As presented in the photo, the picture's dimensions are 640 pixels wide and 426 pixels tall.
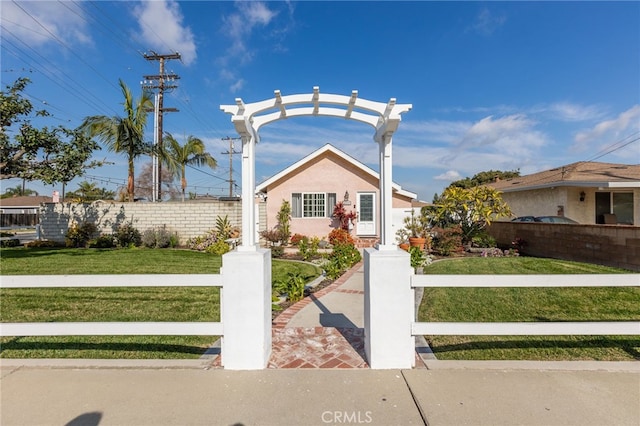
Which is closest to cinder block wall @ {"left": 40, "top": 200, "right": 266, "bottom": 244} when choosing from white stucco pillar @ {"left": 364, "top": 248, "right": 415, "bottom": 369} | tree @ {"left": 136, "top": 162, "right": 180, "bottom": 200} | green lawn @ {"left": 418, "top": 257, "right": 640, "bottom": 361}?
green lawn @ {"left": 418, "top": 257, "right": 640, "bottom": 361}

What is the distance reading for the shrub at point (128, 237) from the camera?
12922 millimetres

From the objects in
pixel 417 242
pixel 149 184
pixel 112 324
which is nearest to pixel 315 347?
pixel 112 324

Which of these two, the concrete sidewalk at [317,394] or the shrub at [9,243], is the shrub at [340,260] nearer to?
the concrete sidewalk at [317,394]

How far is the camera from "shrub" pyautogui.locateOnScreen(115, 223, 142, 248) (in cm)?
1292

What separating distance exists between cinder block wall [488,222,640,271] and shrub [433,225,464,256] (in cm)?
223

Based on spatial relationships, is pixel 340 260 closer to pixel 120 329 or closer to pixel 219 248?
pixel 219 248

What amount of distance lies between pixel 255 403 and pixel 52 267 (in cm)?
883

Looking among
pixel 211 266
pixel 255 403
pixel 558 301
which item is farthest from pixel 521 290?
pixel 211 266

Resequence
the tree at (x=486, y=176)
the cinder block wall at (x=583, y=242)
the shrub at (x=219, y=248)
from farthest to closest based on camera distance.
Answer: the tree at (x=486, y=176), the shrub at (x=219, y=248), the cinder block wall at (x=583, y=242)

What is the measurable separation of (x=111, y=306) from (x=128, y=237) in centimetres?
898

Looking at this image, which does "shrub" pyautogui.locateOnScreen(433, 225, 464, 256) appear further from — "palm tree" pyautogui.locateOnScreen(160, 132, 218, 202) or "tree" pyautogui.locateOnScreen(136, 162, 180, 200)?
"tree" pyautogui.locateOnScreen(136, 162, 180, 200)

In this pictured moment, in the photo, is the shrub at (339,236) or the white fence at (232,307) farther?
the shrub at (339,236)

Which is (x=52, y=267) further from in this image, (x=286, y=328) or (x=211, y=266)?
(x=286, y=328)
